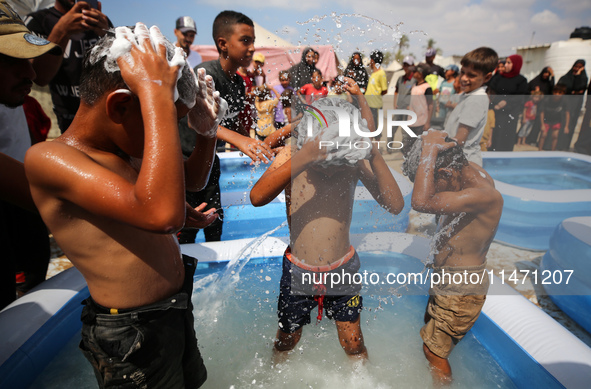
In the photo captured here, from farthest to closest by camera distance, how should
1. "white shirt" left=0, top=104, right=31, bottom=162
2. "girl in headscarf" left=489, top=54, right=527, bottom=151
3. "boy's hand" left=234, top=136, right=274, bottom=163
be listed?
"girl in headscarf" left=489, top=54, right=527, bottom=151
"white shirt" left=0, top=104, right=31, bottom=162
"boy's hand" left=234, top=136, right=274, bottom=163

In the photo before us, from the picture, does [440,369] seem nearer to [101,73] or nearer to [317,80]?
[101,73]

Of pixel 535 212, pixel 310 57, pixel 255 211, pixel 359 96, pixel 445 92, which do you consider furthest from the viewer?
pixel 445 92

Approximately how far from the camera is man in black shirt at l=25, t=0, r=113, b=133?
2.29 meters

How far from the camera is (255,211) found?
4.69m

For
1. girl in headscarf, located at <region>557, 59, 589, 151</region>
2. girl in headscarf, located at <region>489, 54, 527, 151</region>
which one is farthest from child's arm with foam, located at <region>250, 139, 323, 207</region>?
girl in headscarf, located at <region>557, 59, 589, 151</region>

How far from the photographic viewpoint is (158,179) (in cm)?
92

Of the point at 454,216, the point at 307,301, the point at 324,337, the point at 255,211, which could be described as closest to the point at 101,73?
the point at 307,301

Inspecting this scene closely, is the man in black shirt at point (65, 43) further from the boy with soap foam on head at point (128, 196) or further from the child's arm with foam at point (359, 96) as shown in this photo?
the child's arm with foam at point (359, 96)

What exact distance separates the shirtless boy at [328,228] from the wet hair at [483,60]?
198 cm

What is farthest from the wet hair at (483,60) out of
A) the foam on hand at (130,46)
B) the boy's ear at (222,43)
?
the foam on hand at (130,46)

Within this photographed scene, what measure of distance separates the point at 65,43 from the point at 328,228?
96.1 inches

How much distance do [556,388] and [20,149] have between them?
3865mm

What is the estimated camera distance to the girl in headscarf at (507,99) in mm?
6828

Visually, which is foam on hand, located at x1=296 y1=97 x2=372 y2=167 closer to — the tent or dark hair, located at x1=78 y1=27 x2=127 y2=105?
dark hair, located at x1=78 y1=27 x2=127 y2=105
